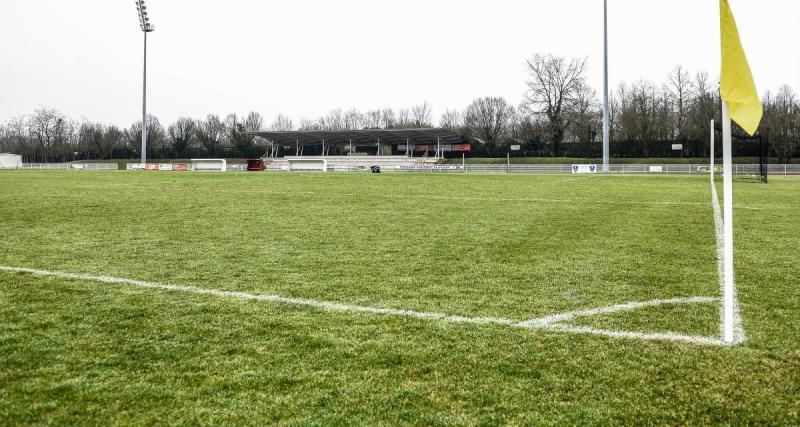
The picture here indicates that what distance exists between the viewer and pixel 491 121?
9175 cm

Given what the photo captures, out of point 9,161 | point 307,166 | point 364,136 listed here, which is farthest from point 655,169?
point 9,161

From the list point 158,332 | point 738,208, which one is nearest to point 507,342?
point 158,332

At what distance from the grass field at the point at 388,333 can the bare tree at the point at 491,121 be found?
83.4 metres

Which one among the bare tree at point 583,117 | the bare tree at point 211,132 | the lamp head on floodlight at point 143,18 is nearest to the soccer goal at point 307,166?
the lamp head on floodlight at point 143,18

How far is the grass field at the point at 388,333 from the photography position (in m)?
2.81

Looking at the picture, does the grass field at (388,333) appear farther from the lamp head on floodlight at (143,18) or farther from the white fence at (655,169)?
the lamp head on floodlight at (143,18)

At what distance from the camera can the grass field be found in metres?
2.81

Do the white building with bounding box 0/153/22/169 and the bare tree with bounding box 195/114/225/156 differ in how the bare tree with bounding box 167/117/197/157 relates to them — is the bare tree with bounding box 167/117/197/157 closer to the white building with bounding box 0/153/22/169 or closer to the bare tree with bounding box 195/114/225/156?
the bare tree with bounding box 195/114/225/156

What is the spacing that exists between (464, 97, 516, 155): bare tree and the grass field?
83.4m

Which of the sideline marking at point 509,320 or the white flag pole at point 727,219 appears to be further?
the sideline marking at point 509,320

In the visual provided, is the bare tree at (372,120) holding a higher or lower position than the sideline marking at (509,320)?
higher

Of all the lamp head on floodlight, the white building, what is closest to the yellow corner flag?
the lamp head on floodlight

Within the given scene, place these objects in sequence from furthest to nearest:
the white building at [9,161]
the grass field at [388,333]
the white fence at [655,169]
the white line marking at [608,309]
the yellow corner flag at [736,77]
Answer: the white building at [9,161], the white fence at [655,169], the white line marking at [608,309], the yellow corner flag at [736,77], the grass field at [388,333]

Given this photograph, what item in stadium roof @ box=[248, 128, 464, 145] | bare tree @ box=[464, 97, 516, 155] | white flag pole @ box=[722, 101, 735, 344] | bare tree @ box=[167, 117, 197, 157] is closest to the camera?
white flag pole @ box=[722, 101, 735, 344]
